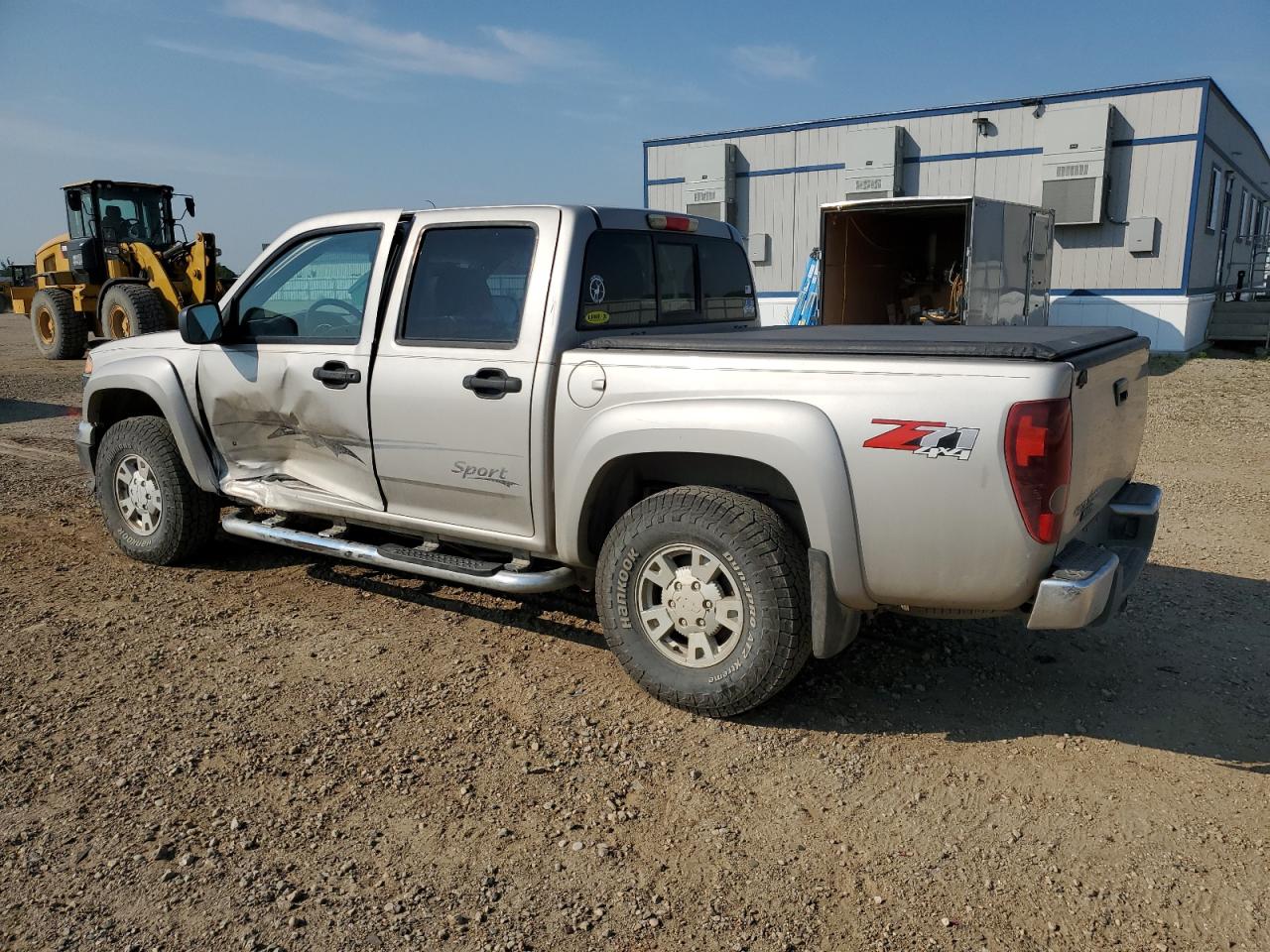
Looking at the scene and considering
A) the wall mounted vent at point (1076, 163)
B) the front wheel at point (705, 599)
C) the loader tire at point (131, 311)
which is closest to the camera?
the front wheel at point (705, 599)

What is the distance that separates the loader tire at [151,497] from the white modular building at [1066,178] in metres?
13.0

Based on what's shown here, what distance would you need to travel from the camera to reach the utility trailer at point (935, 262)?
12.9m

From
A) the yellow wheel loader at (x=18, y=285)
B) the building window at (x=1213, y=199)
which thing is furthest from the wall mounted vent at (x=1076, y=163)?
the yellow wheel loader at (x=18, y=285)

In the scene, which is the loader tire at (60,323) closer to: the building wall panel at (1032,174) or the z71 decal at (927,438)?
the building wall panel at (1032,174)

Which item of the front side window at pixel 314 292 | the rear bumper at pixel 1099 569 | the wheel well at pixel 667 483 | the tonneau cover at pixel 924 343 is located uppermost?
the front side window at pixel 314 292

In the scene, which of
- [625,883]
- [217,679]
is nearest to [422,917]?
[625,883]

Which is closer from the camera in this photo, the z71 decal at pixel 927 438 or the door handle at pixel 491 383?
the z71 decal at pixel 927 438

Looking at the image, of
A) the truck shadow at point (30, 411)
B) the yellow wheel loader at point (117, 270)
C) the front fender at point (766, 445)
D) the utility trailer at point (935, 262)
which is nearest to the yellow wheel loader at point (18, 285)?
the yellow wheel loader at point (117, 270)

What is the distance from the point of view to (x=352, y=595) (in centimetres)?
521

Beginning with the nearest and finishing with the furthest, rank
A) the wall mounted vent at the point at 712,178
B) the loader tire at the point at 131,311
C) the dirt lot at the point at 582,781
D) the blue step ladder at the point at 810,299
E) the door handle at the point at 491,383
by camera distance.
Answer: the dirt lot at the point at 582,781
the door handle at the point at 491,383
the blue step ladder at the point at 810,299
the loader tire at the point at 131,311
the wall mounted vent at the point at 712,178

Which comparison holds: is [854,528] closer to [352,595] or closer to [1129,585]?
[1129,585]

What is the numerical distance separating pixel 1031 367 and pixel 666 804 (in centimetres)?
181

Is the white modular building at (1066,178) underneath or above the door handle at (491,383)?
above

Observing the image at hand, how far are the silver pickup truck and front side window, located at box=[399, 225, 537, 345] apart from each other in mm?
13
